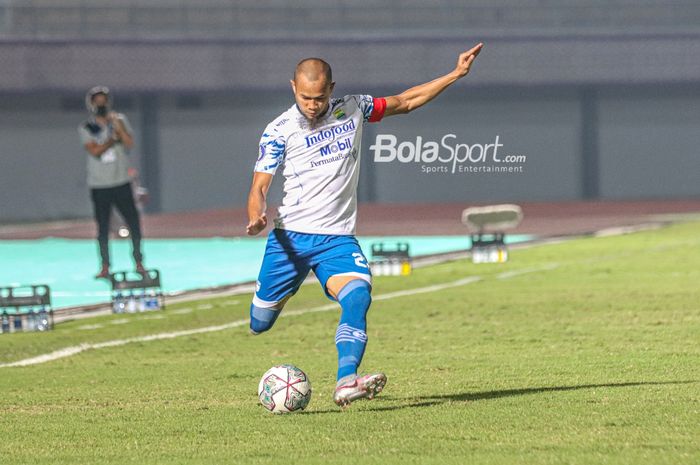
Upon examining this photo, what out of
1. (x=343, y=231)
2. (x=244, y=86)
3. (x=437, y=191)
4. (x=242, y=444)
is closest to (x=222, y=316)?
(x=343, y=231)

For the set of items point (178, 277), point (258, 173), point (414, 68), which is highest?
point (414, 68)

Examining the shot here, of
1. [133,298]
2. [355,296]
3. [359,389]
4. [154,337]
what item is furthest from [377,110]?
[133,298]

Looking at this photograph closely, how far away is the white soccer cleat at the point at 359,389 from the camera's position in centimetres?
866

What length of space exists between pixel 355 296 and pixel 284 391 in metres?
0.71

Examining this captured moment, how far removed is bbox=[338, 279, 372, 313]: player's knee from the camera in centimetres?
902

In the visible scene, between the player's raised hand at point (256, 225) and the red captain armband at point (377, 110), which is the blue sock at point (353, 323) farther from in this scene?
the red captain armband at point (377, 110)

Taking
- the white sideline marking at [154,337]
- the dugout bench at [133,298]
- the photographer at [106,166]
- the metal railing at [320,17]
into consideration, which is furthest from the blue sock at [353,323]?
the metal railing at [320,17]

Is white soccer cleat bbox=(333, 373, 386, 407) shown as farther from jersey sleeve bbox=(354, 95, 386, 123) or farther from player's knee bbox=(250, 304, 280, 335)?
jersey sleeve bbox=(354, 95, 386, 123)

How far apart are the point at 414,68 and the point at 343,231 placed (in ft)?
140

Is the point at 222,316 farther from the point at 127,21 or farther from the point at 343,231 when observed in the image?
the point at 127,21

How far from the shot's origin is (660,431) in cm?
772

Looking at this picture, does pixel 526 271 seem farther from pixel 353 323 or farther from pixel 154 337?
pixel 353 323

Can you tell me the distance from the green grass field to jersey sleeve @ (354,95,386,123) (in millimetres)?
1732

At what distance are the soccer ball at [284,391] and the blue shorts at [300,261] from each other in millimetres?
586
